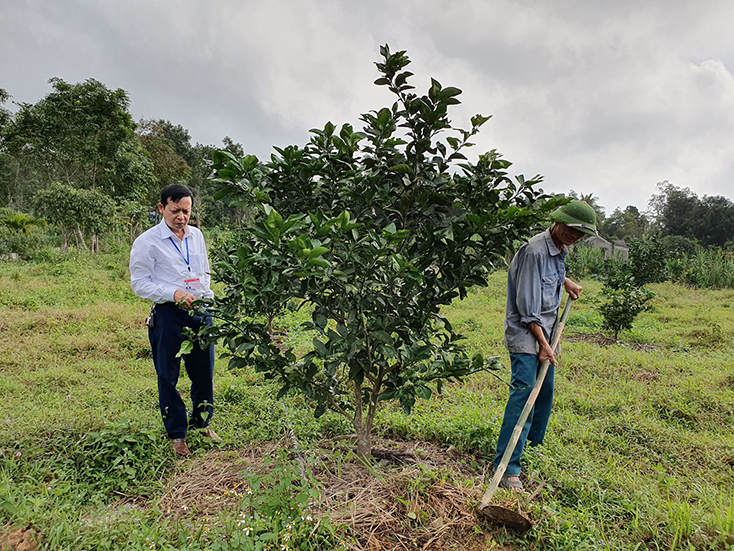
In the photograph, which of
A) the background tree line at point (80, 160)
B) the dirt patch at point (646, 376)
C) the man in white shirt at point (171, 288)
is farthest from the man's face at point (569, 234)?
the background tree line at point (80, 160)

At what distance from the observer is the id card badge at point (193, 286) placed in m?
3.04

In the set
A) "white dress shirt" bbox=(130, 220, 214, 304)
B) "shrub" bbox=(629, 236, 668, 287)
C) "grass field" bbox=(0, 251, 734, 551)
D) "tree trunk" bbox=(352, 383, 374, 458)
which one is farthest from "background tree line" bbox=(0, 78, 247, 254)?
"shrub" bbox=(629, 236, 668, 287)

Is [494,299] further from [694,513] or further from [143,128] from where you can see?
[143,128]

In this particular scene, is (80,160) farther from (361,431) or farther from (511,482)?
(511,482)

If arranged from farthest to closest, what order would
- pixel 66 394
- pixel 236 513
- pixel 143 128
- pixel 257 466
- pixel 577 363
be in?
pixel 143 128, pixel 577 363, pixel 66 394, pixel 257 466, pixel 236 513

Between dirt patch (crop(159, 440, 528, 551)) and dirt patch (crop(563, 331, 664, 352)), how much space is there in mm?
5290

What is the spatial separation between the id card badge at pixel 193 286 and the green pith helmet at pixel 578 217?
8.13 feet

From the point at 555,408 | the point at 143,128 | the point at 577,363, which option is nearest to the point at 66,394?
the point at 555,408

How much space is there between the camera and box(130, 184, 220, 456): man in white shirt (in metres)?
2.92

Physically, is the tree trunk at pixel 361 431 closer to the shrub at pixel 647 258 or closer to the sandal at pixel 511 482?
the sandal at pixel 511 482

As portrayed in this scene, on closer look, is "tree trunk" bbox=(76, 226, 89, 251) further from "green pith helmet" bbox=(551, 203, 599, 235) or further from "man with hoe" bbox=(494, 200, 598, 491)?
"green pith helmet" bbox=(551, 203, 599, 235)

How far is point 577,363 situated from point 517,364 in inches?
133

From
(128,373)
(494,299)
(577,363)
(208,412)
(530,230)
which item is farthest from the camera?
(494,299)

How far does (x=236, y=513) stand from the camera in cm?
213
